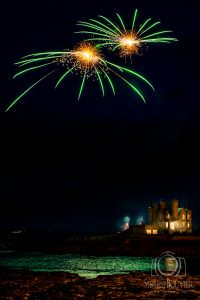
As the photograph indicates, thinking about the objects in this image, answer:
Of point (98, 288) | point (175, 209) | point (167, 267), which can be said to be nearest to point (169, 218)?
point (175, 209)

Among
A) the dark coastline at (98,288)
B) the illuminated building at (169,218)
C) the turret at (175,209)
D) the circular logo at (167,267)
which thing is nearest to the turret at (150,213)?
the illuminated building at (169,218)

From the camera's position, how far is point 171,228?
94.5 meters

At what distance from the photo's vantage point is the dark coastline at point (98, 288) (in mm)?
17281

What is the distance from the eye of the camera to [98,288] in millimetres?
19469

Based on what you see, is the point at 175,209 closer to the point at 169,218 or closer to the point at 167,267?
the point at 169,218

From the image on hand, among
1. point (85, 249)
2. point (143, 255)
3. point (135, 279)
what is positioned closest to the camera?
point (135, 279)

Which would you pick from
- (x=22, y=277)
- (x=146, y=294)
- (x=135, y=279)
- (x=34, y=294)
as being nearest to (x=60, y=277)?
(x=22, y=277)

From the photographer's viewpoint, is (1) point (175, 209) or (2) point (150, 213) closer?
(2) point (150, 213)

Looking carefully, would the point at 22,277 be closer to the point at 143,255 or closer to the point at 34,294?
the point at 34,294

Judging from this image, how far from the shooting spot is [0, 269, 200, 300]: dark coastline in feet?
56.7

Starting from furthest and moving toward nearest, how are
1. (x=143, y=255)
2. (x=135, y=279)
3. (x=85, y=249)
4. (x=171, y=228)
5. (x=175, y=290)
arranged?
(x=171, y=228)
(x=85, y=249)
(x=143, y=255)
(x=135, y=279)
(x=175, y=290)

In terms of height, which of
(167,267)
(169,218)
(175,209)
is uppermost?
(175,209)

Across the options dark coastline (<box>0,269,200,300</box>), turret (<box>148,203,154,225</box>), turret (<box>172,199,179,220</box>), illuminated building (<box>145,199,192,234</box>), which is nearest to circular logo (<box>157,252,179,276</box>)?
dark coastline (<box>0,269,200,300</box>)

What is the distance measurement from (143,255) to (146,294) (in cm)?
3461
